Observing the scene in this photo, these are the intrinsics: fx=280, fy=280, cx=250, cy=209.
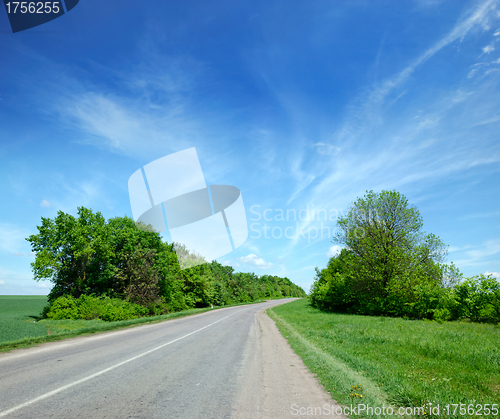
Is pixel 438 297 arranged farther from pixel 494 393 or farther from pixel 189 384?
pixel 189 384

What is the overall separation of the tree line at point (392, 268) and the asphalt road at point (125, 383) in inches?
699

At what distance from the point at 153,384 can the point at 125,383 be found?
593mm

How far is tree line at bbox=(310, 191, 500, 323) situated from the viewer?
69.9 ft

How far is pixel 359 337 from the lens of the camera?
12.2m

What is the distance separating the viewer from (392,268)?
81.7ft

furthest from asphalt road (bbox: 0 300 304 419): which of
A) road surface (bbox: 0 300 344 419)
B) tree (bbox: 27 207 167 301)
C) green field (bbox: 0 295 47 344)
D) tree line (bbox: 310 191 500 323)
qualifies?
tree (bbox: 27 207 167 301)

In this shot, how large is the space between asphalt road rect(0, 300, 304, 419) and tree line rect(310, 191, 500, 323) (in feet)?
58.2

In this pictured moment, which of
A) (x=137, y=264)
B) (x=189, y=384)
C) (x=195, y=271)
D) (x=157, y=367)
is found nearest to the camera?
(x=189, y=384)

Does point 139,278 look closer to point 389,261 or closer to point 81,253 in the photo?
point 81,253

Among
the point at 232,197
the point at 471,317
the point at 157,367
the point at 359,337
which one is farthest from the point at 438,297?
the point at 157,367

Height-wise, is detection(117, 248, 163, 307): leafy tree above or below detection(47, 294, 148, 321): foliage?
above

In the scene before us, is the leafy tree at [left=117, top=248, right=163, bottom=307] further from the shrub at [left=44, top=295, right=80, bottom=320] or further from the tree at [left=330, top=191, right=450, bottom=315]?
the tree at [left=330, top=191, right=450, bottom=315]

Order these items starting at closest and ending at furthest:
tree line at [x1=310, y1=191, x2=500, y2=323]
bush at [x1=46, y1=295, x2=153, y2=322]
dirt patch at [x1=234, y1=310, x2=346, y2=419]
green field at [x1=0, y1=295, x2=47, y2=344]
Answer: dirt patch at [x1=234, y1=310, x2=346, y2=419] < green field at [x1=0, y1=295, x2=47, y2=344] < tree line at [x1=310, y1=191, x2=500, y2=323] < bush at [x1=46, y1=295, x2=153, y2=322]

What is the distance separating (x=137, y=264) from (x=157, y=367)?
30.5 metres
